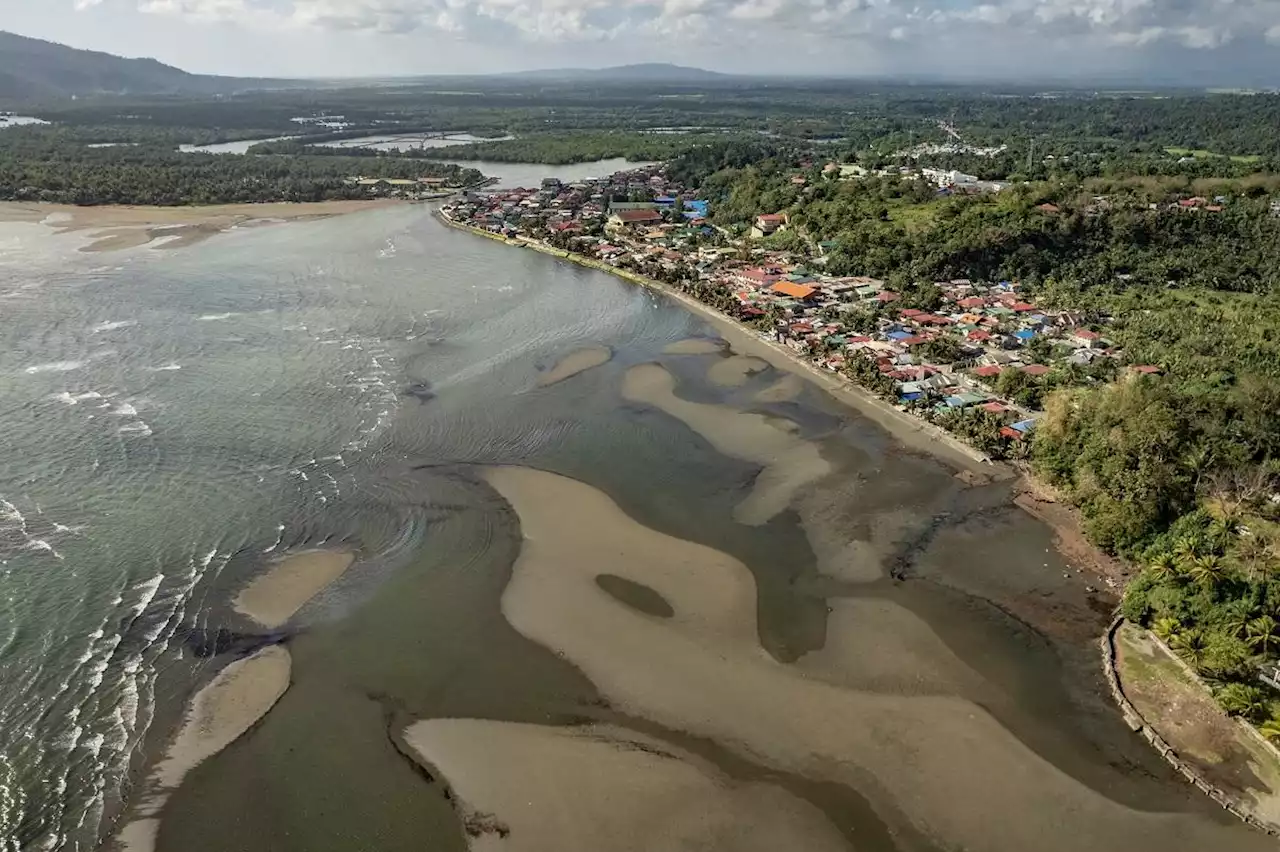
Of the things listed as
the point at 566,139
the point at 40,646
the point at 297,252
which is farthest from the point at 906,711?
the point at 566,139

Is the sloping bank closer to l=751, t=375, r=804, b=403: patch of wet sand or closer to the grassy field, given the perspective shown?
l=751, t=375, r=804, b=403: patch of wet sand

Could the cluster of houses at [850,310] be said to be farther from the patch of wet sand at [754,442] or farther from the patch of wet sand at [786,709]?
the patch of wet sand at [786,709]

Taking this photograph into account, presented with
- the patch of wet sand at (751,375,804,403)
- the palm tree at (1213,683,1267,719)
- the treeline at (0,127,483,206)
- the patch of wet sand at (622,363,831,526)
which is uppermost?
the treeline at (0,127,483,206)

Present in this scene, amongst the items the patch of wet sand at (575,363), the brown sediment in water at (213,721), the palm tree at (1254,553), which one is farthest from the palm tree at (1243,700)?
the patch of wet sand at (575,363)

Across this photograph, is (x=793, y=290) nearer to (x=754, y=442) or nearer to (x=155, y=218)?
(x=754, y=442)

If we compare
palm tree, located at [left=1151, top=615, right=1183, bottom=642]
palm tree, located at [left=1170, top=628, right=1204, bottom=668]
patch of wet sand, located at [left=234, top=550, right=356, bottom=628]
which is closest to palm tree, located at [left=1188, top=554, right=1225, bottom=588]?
palm tree, located at [left=1151, top=615, right=1183, bottom=642]

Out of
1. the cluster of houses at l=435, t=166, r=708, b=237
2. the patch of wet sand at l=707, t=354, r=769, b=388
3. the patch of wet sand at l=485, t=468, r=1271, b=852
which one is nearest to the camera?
the patch of wet sand at l=485, t=468, r=1271, b=852

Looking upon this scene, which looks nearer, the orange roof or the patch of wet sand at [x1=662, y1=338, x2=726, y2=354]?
the patch of wet sand at [x1=662, y1=338, x2=726, y2=354]
